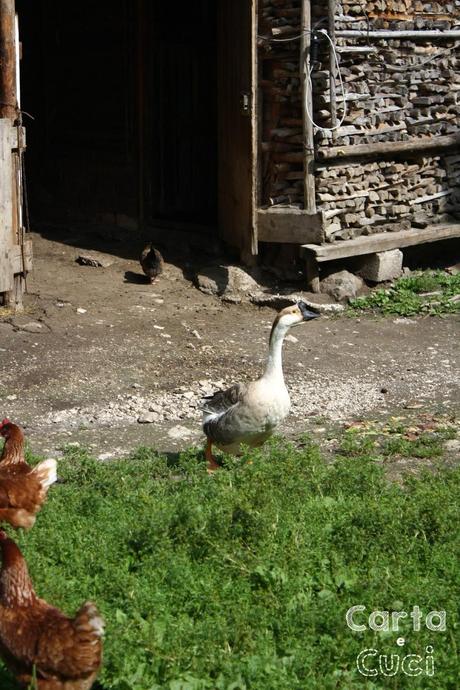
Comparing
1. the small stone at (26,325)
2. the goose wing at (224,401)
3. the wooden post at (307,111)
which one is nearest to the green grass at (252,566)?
the goose wing at (224,401)

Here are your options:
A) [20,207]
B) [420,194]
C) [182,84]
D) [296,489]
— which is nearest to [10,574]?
[296,489]

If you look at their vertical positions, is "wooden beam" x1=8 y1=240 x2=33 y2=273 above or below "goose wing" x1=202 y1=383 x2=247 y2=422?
above

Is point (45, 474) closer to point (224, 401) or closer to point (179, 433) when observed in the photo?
point (224, 401)

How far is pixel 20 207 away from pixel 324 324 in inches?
127

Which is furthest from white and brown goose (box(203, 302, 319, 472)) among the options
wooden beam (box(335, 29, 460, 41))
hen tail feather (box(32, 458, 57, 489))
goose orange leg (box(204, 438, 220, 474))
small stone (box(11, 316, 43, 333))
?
wooden beam (box(335, 29, 460, 41))

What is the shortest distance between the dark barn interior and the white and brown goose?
6.50 metres

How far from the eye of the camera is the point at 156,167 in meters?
14.4

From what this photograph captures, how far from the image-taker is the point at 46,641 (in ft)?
14.0

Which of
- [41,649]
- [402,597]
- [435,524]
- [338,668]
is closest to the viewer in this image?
[41,649]

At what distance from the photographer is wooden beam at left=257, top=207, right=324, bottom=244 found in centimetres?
1189

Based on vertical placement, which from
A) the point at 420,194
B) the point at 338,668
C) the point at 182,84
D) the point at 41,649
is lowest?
the point at 338,668

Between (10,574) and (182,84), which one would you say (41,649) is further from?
(182,84)

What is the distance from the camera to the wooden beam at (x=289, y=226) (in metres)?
11.9

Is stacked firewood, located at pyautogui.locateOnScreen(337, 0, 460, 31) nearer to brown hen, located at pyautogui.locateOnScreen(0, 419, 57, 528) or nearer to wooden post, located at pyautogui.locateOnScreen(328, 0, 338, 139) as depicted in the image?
wooden post, located at pyautogui.locateOnScreen(328, 0, 338, 139)
